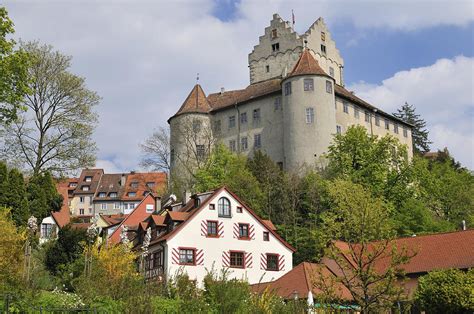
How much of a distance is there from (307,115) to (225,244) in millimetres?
25887

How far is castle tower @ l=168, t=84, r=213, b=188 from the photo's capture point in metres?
70.6

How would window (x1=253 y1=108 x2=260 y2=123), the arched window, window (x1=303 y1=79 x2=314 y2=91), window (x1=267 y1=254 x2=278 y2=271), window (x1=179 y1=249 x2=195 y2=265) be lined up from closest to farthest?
window (x1=179 y1=249 x2=195 y2=265) → the arched window → window (x1=267 y1=254 x2=278 y2=271) → window (x1=303 y1=79 x2=314 y2=91) → window (x1=253 y1=108 x2=260 y2=123)

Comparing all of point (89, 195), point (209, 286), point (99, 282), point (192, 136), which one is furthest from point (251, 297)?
point (89, 195)

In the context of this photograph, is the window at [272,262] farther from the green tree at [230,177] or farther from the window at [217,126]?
the window at [217,126]

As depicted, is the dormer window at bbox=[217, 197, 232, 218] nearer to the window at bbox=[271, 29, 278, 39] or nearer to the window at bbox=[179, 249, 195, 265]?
the window at bbox=[179, 249, 195, 265]

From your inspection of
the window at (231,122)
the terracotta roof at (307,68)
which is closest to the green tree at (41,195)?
the terracotta roof at (307,68)

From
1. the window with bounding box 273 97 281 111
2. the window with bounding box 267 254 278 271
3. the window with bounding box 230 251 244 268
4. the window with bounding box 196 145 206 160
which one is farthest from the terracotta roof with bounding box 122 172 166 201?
the window with bounding box 230 251 244 268

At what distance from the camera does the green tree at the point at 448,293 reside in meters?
29.1

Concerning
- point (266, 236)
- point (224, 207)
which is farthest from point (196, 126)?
point (224, 207)

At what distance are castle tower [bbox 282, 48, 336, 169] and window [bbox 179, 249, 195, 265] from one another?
2499 cm

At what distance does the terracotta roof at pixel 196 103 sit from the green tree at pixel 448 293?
47934 millimetres

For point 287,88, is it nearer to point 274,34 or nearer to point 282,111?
point 282,111

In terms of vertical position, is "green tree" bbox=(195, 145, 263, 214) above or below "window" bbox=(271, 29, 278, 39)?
below

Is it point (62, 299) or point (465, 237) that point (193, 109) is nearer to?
point (465, 237)
